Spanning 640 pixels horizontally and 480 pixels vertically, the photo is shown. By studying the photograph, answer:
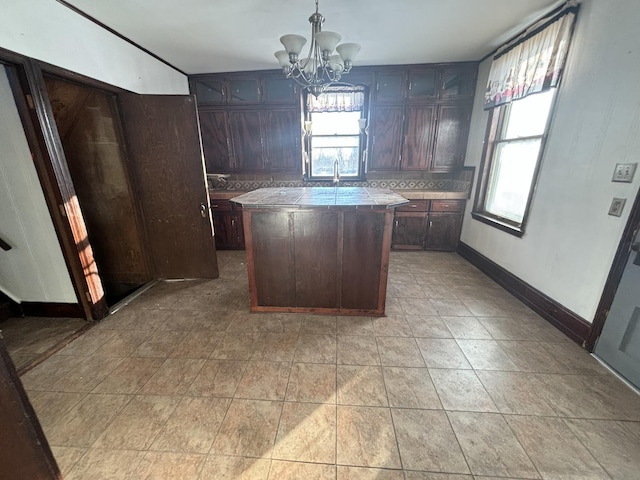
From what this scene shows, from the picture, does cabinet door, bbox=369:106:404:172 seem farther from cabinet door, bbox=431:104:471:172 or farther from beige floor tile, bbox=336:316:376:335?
beige floor tile, bbox=336:316:376:335

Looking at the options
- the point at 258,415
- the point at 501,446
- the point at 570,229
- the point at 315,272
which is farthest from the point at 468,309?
the point at 258,415

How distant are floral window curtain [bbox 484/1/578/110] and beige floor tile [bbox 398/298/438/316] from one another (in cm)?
219

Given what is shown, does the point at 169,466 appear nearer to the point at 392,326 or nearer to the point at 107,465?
the point at 107,465

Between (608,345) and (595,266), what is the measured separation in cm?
54

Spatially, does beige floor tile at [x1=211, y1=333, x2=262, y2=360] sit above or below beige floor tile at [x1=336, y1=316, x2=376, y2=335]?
below

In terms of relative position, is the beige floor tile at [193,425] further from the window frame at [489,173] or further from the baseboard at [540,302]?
the window frame at [489,173]

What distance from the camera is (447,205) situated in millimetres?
3684

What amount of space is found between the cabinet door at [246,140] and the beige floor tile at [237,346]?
2.77 m

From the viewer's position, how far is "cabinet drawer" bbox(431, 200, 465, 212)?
3670mm

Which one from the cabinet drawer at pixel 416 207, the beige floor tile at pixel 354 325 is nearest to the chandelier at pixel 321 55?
the beige floor tile at pixel 354 325

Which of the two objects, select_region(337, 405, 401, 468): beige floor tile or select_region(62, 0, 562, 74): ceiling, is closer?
select_region(337, 405, 401, 468): beige floor tile

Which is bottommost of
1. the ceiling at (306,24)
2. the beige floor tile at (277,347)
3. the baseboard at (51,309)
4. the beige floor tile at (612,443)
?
the beige floor tile at (277,347)

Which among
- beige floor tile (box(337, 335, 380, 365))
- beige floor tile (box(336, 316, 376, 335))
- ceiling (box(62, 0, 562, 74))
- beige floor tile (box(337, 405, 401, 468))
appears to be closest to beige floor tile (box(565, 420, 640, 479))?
beige floor tile (box(337, 405, 401, 468))

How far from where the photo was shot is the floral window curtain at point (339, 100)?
3.79m
